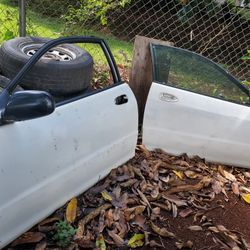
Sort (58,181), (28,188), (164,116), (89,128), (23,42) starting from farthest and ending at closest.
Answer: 1. (164,116)
2. (23,42)
3. (89,128)
4. (58,181)
5. (28,188)

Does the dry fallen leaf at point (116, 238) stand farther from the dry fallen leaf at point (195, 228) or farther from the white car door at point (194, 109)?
the white car door at point (194, 109)

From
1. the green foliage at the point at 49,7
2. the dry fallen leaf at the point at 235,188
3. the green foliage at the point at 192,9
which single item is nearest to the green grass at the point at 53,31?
the green foliage at the point at 49,7

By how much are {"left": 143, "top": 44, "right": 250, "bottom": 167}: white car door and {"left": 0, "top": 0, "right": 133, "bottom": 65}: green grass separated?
107 inches

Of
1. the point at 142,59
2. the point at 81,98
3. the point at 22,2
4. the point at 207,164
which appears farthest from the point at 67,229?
the point at 22,2

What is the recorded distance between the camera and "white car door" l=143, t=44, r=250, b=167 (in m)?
3.88

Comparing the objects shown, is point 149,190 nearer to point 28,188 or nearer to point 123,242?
point 123,242

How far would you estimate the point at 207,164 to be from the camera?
4.23 meters

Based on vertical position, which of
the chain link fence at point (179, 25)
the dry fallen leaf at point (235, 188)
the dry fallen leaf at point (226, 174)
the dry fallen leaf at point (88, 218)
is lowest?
the chain link fence at point (179, 25)

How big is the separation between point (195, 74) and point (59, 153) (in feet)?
5.88

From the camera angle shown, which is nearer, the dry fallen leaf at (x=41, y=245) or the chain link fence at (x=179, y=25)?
the dry fallen leaf at (x=41, y=245)

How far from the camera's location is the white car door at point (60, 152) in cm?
250

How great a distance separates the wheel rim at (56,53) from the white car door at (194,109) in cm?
81

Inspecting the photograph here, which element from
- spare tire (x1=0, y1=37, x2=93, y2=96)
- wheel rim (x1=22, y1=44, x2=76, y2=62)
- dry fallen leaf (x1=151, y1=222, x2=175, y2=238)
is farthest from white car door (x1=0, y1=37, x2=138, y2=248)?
dry fallen leaf (x1=151, y1=222, x2=175, y2=238)

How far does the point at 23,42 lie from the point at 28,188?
4.92 feet
